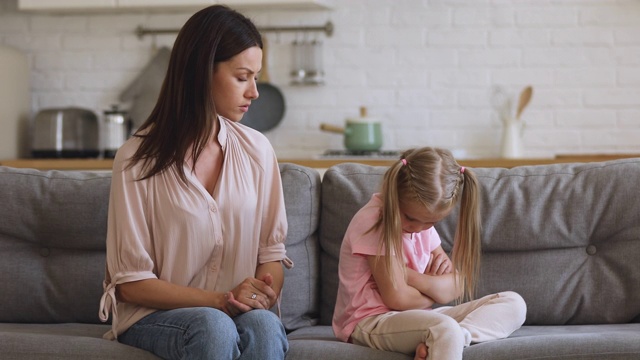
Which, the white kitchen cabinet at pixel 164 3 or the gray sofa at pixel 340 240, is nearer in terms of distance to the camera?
the gray sofa at pixel 340 240

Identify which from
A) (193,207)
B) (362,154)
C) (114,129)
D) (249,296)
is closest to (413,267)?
(249,296)

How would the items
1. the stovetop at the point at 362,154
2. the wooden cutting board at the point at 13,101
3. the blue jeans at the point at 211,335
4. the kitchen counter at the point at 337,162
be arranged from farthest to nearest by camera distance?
the wooden cutting board at the point at 13,101 < the stovetop at the point at 362,154 < the kitchen counter at the point at 337,162 < the blue jeans at the point at 211,335

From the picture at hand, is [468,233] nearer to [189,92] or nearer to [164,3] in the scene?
[189,92]

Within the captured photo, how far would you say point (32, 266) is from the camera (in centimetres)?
277

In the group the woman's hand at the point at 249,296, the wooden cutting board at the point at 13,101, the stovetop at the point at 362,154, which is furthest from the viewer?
the wooden cutting board at the point at 13,101

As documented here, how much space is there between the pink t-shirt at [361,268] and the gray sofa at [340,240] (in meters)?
0.20

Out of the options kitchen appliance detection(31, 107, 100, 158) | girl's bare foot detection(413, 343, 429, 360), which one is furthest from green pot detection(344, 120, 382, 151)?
girl's bare foot detection(413, 343, 429, 360)

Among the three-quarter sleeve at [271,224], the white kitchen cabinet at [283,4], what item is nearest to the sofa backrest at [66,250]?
the three-quarter sleeve at [271,224]

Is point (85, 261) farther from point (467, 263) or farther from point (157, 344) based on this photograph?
point (467, 263)

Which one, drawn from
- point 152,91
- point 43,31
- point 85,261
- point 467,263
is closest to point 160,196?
point 85,261

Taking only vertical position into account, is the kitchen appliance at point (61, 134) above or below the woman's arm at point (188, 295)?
above

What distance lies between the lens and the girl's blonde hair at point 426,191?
2.33 meters

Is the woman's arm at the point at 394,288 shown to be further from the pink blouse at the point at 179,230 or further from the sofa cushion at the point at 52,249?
the sofa cushion at the point at 52,249

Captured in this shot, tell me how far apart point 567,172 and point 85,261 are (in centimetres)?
141
